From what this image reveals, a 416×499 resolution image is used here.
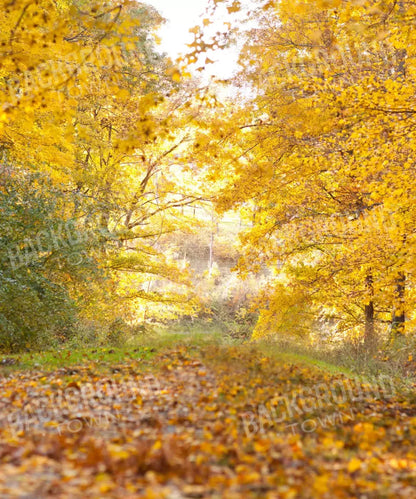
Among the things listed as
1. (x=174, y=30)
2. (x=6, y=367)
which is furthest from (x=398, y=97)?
(x=174, y=30)

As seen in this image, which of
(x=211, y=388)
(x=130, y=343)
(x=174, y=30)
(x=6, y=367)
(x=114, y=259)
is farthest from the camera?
(x=174, y=30)

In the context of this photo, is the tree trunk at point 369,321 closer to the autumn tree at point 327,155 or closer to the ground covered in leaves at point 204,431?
the autumn tree at point 327,155

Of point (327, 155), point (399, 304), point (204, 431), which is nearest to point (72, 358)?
point (204, 431)

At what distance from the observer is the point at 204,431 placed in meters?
3.91

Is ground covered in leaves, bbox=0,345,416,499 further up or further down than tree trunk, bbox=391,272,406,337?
further down

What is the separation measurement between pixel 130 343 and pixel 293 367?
3573mm

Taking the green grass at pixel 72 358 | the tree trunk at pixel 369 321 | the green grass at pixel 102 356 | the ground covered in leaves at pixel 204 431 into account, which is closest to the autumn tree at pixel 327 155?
the tree trunk at pixel 369 321

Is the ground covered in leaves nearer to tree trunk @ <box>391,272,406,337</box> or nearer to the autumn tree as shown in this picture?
tree trunk @ <box>391,272,406,337</box>

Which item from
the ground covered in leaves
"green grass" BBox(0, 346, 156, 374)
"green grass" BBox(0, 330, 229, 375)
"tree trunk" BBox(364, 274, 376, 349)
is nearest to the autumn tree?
"tree trunk" BBox(364, 274, 376, 349)

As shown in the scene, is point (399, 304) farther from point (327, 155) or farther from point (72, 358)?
point (72, 358)

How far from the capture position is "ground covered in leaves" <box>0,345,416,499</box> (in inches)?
111

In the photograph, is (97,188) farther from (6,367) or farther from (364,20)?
(364,20)

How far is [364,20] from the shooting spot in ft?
23.9

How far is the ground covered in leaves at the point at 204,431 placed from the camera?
282cm
